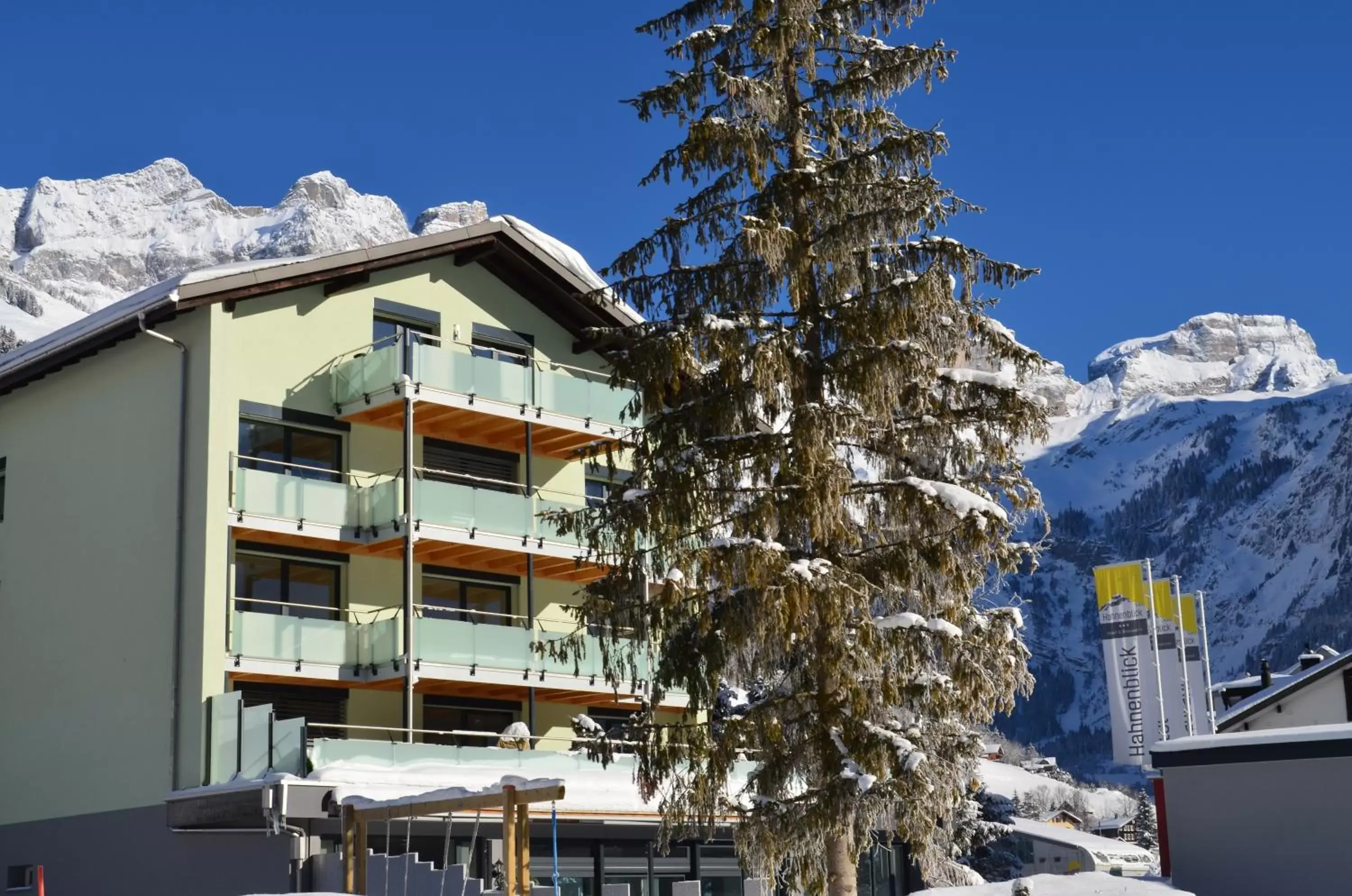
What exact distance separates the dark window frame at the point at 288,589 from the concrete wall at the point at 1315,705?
22713mm

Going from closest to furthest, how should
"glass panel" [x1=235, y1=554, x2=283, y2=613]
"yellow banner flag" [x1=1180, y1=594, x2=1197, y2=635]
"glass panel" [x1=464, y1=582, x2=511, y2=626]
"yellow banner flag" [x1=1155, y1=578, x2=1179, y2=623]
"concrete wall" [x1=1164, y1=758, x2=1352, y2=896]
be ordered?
"concrete wall" [x1=1164, y1=758, x2=1352, y2=896]
"glass panel" [x1=235, y1=554, x2=283, y2=613]
"glass panel" [x1=464, y1=582, x2=511, y2=626]
"yellow banner flag" [x1=1155, y1=578, x2=1179, y2=623]
"yellow banner flag" [x1=1180, y1=594, x2=1197, y2=635]

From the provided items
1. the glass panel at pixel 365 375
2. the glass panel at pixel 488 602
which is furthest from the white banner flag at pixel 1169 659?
the glass panel at pixel 365 375

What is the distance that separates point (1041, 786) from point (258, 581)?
370 feet

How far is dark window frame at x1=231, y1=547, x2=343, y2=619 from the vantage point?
30141mm

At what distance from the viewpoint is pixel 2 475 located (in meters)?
35.3

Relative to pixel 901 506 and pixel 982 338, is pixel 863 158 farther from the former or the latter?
pixel 901 506

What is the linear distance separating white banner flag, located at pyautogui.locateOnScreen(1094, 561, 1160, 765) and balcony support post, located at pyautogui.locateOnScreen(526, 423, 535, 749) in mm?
29634

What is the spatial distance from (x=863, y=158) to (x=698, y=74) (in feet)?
7.59

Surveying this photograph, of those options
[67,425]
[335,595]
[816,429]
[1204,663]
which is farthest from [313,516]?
[1204,663]

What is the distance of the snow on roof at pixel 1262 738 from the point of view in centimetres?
1838

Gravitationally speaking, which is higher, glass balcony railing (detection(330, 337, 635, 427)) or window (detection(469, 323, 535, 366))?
window (detection(469, 323, 535, 366))

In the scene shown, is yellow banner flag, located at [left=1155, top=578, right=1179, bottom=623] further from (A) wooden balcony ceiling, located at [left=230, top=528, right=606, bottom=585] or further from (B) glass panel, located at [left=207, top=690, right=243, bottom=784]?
(B) glass panel, located at [left=207, top=690, right=243, bottom=784]

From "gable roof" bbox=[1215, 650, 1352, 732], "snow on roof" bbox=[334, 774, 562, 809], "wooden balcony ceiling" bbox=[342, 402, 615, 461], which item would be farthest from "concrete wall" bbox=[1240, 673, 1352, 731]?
"snow on roof" bbox=[334, 774, 562, 809]

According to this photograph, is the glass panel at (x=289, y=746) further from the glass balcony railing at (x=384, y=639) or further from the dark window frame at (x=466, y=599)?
the dark window frame at (x=466, y=599)
